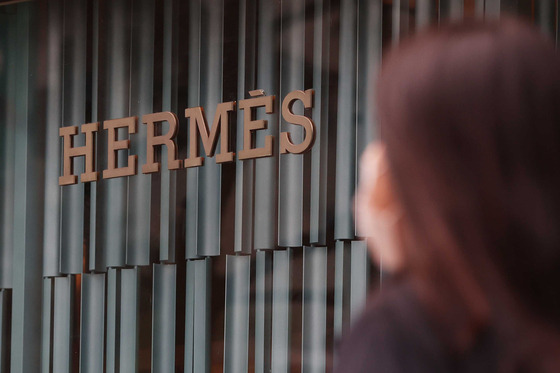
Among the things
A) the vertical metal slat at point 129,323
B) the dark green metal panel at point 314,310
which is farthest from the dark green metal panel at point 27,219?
the dark green metal panel at point 314,310

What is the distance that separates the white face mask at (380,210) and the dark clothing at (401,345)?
31mm

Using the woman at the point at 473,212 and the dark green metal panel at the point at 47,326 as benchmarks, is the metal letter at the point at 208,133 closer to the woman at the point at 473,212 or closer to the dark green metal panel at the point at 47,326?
the dark green metal panel at the point at 47,326

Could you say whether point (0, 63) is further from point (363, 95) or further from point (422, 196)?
point (422, 196)

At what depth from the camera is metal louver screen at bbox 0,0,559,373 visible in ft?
8.21

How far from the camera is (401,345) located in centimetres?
63

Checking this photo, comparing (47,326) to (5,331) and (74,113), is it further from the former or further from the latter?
(74,113)

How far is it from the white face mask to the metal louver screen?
1747 millimetres

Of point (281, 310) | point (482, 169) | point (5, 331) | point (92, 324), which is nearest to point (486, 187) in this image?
point (482, 169)

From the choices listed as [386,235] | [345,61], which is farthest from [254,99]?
[386,235]

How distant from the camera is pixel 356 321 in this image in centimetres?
67

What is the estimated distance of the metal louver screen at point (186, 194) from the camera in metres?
2.50

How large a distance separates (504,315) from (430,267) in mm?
62

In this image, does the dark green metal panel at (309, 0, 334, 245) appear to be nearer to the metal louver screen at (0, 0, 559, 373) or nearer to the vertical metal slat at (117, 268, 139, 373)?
the metal louver screen at (0, 0, 559, 373)

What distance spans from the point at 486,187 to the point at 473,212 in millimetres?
20
